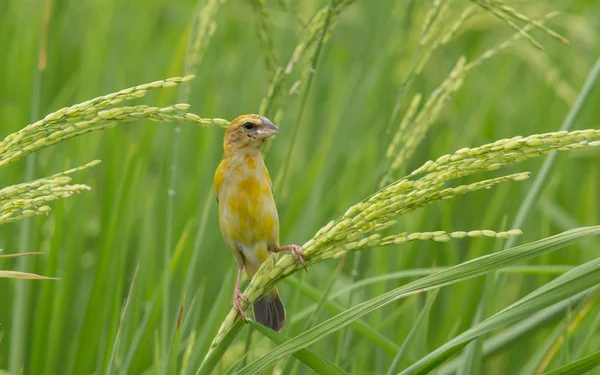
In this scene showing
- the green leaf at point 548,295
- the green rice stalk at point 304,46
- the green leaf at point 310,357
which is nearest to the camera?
the green leaf at point 548,295

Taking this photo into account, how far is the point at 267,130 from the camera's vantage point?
8.05ft

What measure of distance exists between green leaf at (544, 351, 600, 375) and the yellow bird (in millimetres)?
1059

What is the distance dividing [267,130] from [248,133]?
17cm

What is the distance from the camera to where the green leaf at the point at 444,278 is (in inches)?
59.1

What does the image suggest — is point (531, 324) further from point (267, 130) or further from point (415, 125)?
point (267, 130)

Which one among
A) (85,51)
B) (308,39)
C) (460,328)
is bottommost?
(460,328)

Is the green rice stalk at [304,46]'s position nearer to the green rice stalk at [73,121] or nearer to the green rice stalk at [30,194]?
the green rice stalk at [73,121]

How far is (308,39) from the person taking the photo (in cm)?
203

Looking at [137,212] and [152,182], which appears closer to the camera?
[137,212]

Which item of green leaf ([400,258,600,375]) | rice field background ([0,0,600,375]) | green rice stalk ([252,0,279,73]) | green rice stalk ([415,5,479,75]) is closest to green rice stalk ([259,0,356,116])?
rice field background ([0,0,600,375])

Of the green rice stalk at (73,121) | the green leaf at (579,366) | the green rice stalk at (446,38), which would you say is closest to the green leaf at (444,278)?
the green leaf at (579,366)

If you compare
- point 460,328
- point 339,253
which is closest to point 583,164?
point 460,328

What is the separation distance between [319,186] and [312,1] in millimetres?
1933

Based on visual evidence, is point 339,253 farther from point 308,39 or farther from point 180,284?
point 180,284
